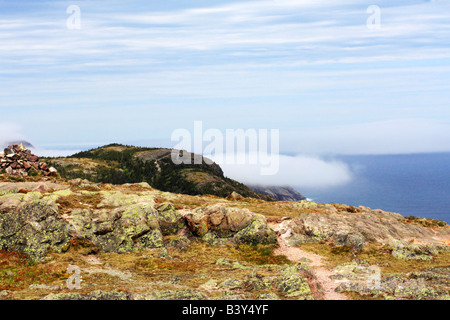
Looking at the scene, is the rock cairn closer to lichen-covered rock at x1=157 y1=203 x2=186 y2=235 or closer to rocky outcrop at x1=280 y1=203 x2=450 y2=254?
lichen-covered rock at x1=157 y1=203 x2=186 y2=235

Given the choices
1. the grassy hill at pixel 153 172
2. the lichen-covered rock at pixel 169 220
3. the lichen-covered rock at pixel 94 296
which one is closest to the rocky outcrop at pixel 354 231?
the lichen-covered rock at pixel 169 220

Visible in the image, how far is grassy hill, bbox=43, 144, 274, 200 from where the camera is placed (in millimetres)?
143750

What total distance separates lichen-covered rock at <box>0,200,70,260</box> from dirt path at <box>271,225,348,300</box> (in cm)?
1976

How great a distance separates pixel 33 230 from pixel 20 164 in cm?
4689

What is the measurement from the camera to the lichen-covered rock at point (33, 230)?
33094 mm

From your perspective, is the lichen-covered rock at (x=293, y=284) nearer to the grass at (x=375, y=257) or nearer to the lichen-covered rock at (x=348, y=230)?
the grass at (x=375, y=257)

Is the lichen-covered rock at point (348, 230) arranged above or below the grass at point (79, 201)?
below

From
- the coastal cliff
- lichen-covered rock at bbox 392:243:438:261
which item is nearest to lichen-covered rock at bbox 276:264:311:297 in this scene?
the coastal cliff

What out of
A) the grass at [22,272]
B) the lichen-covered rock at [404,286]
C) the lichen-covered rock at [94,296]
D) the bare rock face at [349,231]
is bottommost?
the bare rock face at [349,231]

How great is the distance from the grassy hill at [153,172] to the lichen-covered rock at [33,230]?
324 ft

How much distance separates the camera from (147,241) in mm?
36438
